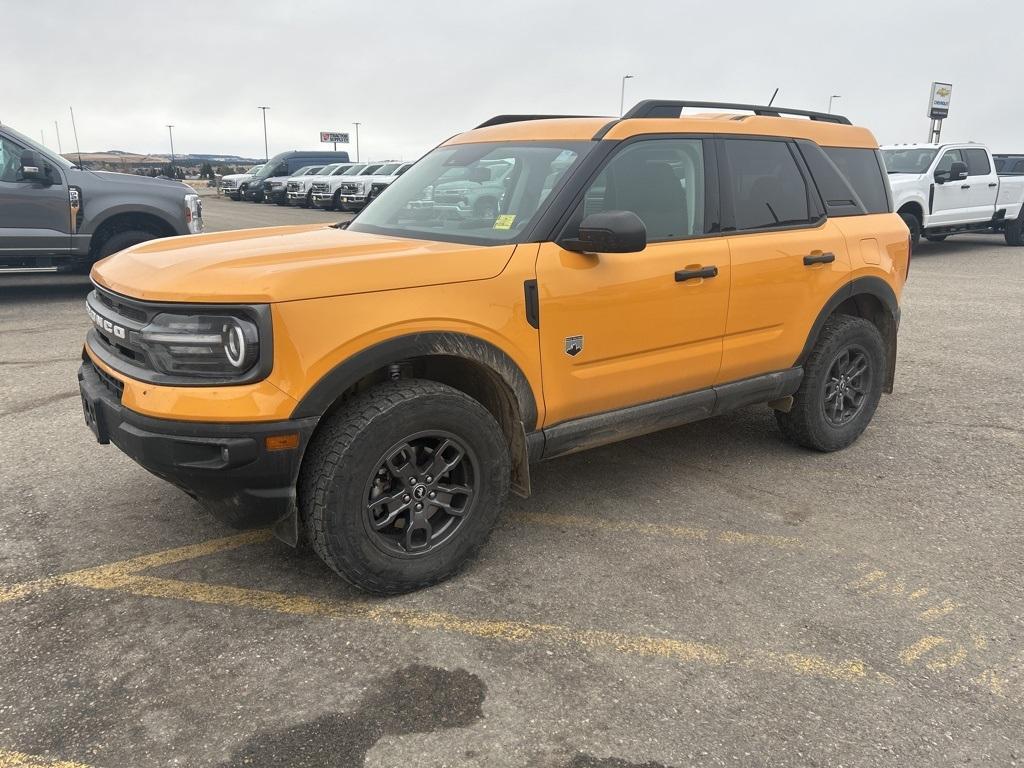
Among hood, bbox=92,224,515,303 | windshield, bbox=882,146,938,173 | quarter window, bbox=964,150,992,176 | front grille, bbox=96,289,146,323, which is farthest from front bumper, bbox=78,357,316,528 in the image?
quarter window, bbox=964,150,992,176

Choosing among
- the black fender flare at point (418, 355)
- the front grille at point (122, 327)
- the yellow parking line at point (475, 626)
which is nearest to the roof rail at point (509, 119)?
the black fender flare at point (418, 355)

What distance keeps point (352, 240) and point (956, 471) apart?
3.60m

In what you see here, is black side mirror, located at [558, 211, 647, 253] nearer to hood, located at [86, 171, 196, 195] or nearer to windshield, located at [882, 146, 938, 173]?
hood, located at [86, 171, 196, 195]

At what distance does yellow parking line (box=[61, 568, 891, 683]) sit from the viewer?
2742 millimetres

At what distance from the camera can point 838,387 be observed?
15.4 feet

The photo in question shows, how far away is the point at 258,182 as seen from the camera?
32.5 m

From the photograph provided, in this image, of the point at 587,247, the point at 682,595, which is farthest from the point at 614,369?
the point at 682,595

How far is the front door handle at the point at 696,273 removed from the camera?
3648 millimetres

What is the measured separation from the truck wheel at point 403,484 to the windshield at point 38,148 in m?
7.64

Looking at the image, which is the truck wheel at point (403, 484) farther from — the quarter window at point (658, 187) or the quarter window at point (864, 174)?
the quarter window at point (864, 174)

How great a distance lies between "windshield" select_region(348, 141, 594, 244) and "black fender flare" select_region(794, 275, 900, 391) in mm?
1778

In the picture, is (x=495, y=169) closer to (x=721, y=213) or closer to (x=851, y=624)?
(x=721, y=213)

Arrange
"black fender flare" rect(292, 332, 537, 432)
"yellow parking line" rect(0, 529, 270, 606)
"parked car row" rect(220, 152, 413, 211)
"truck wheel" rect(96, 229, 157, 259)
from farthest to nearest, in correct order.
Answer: "parked car row" rect(220, 152, 413, 211) < "truck wheel" rect(96, 229, 157, 259) < "yellow parking line" rect(0, 529, 270, 606) < "black fender flare" rect(292, 332, 537, 432)

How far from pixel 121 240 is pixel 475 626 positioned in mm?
7851
